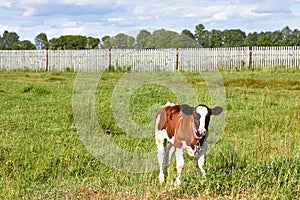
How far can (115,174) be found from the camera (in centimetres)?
642

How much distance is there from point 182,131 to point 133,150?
1.91m

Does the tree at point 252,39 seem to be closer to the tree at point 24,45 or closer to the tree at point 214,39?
the tree at point 214,39

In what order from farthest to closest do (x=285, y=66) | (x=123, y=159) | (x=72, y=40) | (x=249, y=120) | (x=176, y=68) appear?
(x=72, y=40) → (x=285, y=66) → (x=176, y=68) → (x=249, y=120) → (x=123, y=159)

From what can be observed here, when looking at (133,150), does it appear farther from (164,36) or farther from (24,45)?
(24,45)

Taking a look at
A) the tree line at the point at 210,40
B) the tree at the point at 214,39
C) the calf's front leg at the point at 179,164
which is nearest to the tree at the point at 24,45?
the tree line at the point at 210,40

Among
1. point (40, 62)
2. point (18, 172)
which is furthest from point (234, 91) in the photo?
point (40, 62)

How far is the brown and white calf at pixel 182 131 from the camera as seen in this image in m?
5.59

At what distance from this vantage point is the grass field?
5391 mm

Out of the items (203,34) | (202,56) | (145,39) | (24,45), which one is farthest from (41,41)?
(145,39)

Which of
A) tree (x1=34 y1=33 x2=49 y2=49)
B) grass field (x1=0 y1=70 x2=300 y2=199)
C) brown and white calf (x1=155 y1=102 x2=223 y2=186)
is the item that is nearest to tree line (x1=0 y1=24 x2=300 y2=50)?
tree (x1=34 y1=33 x2=49 y2=49)

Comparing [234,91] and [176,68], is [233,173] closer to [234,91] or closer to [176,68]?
[234,91]

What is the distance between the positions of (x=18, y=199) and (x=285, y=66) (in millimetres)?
24676

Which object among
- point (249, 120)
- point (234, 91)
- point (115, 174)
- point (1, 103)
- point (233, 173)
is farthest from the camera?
point (234, 91)

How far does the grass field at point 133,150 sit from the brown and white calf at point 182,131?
22 centimetres
